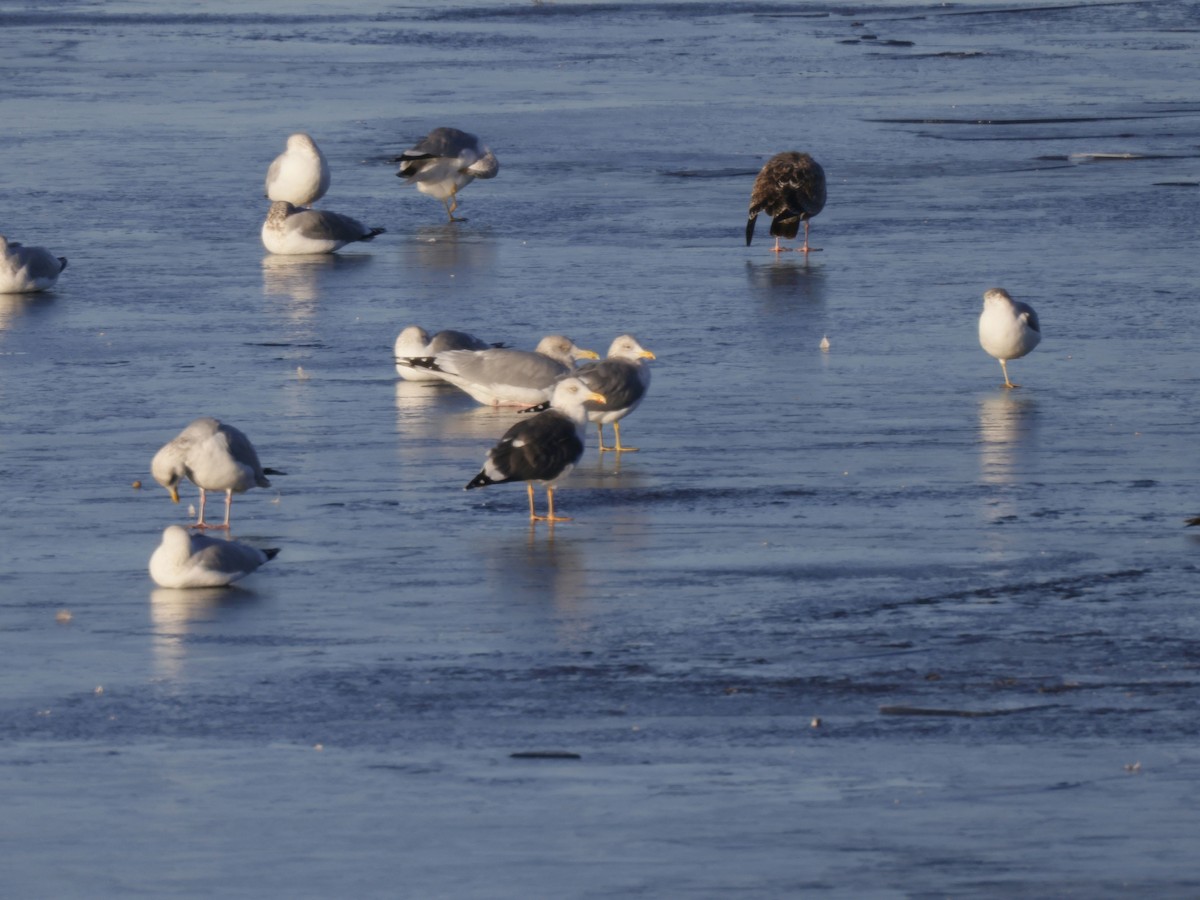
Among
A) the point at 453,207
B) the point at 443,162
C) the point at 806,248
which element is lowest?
the point at 453,207

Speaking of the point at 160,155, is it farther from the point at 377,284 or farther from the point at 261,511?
the point at 261,511

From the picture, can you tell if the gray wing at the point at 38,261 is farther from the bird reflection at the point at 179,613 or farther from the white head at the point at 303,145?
the bird reflection at the point at 179,613

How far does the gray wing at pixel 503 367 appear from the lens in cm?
1366

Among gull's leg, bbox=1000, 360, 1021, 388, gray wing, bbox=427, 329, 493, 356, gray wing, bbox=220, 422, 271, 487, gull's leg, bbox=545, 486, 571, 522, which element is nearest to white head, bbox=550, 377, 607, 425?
gull's leg, bbox=545, 486, 571, 522

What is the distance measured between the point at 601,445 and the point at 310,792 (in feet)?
17.7

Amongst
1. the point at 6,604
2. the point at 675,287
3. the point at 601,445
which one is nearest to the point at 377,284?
the point at 675,287

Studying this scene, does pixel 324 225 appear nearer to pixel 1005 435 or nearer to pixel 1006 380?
pixel 1006 380

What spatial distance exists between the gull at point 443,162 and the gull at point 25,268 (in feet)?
A: 14.5

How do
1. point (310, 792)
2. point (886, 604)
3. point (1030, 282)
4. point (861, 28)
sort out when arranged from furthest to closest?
point (861, 28) < point (1030, 282) < point (886, 604) < point (310, 792)

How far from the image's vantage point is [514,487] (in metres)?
12.3

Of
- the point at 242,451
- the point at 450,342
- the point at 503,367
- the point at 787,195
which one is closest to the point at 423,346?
the point at 450,342

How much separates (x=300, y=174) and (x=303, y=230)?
192 centimetres

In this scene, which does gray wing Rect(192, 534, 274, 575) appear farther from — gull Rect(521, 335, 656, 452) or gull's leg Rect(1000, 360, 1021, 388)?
gull's leg Rect(1000, 360, 1021, 388)

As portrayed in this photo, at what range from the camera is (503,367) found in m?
13.8
